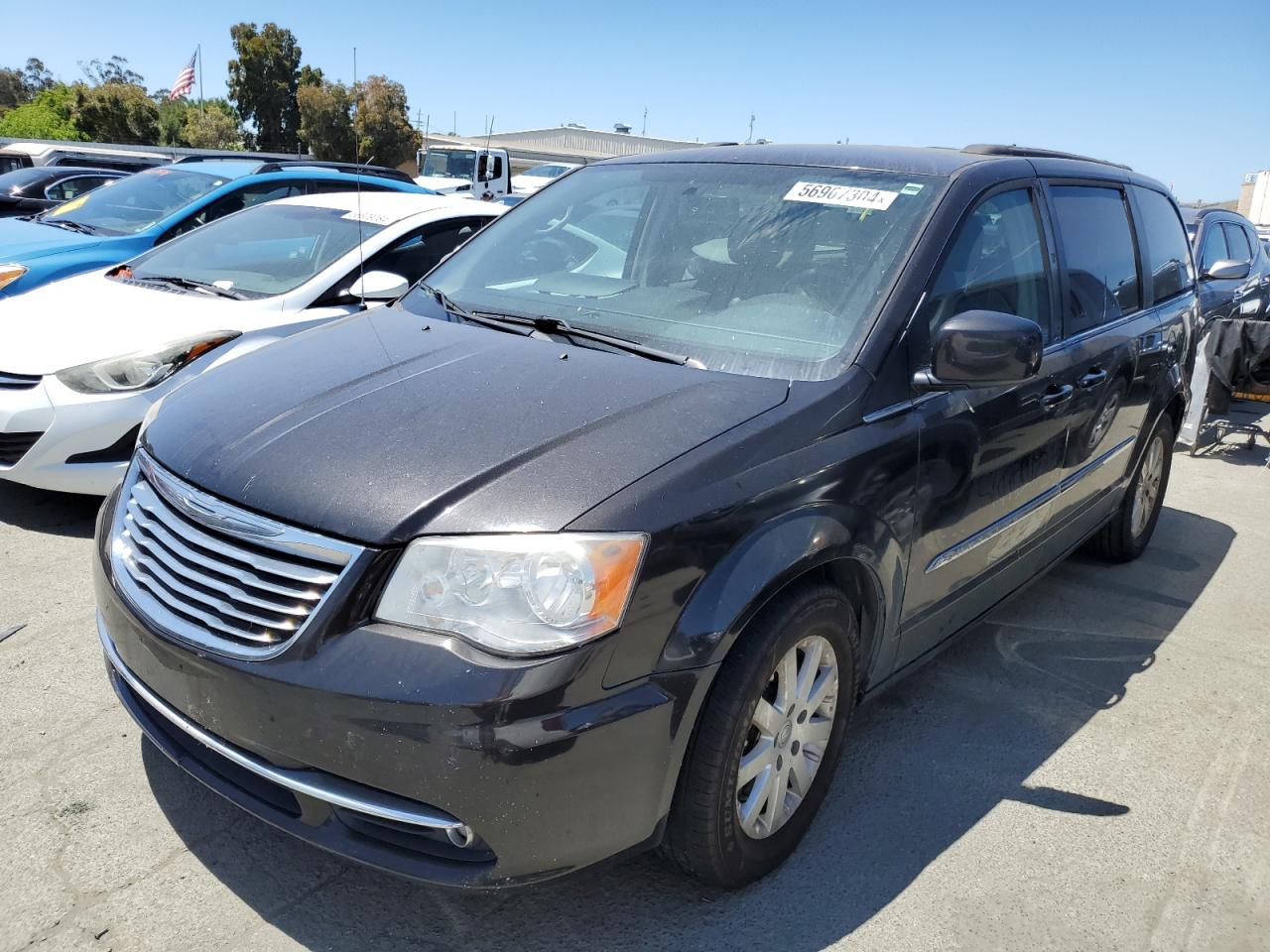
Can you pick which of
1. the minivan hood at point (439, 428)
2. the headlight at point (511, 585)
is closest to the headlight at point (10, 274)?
the minivan hood at point (439, 428)

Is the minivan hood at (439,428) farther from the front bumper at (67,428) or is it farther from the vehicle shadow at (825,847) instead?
the front bumper at (67,428)

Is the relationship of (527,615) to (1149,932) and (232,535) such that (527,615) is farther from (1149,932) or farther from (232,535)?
(1149,932)

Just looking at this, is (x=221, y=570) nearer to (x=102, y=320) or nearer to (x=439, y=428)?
(x=439, y=428)

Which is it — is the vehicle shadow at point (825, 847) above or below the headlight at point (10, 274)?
below

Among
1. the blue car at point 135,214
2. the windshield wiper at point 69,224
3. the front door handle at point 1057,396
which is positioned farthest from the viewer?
the windshield wiper at point 69,224

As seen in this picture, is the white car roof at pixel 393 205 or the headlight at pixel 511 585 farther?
the white car roof at pixel 393 205

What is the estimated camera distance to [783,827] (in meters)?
2.64

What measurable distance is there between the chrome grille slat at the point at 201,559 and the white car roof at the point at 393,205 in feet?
12.0

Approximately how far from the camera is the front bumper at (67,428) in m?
4.44

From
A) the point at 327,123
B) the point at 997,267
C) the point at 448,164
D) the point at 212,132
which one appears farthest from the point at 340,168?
the point at 212,132

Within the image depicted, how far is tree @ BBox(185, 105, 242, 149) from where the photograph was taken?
4425cm

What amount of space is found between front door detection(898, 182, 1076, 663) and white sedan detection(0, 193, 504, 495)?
2.30 metres

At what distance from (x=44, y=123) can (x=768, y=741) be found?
→ 2016 inches

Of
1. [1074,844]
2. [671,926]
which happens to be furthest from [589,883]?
[1074,844]
